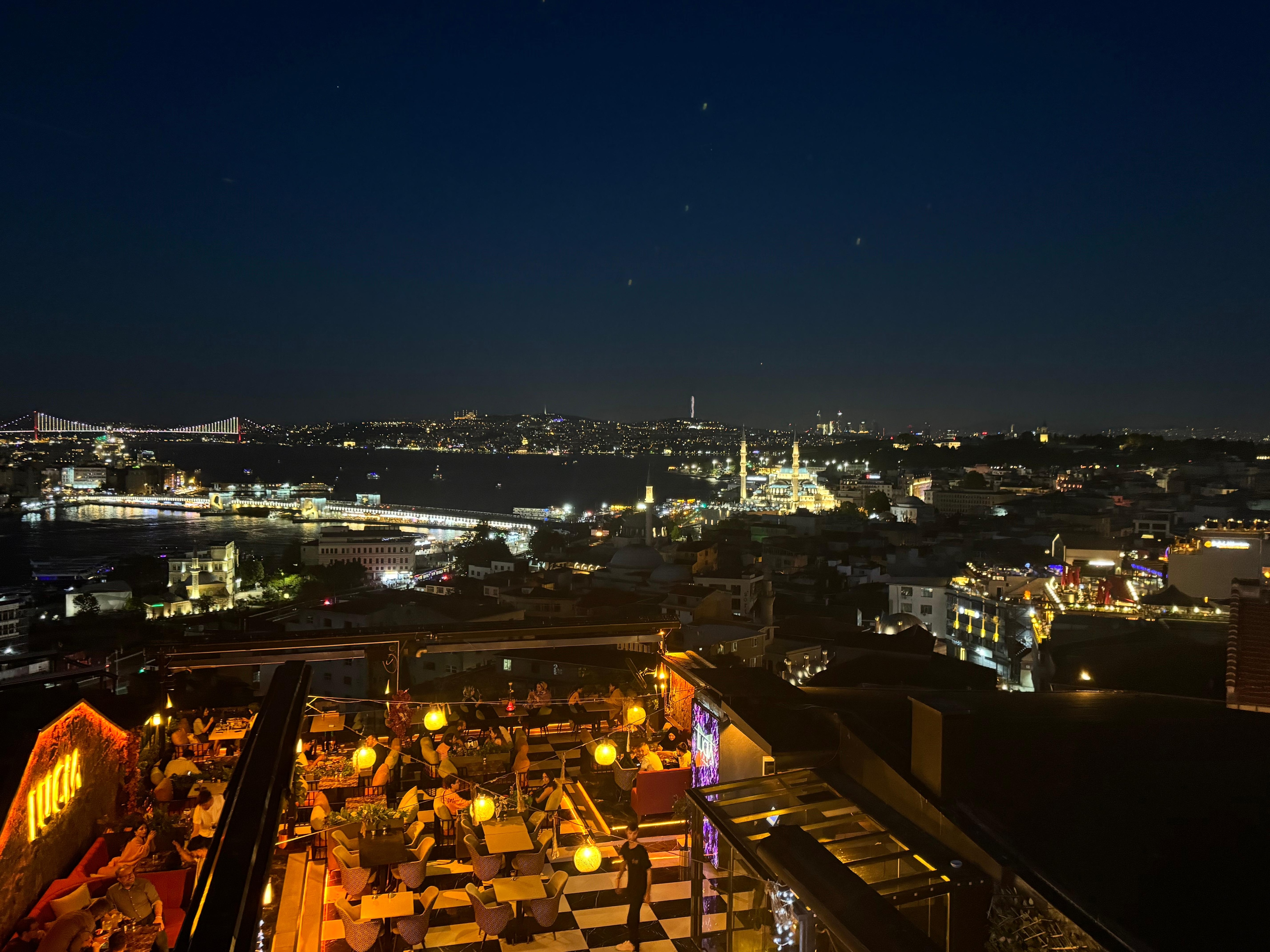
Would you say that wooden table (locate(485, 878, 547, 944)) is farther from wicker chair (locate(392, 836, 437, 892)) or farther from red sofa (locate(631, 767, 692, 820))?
red sofa (locate(631, 767, 692, 820))

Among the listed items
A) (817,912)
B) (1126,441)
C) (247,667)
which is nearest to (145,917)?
(817,912)

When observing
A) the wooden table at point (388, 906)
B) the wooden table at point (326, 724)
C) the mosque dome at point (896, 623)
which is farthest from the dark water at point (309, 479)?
the wooden table at point (388, 906)

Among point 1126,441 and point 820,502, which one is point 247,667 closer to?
point 820,502

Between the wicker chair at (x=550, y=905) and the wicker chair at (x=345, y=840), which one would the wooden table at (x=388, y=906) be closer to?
the wicker chair at (x=345, y=840)

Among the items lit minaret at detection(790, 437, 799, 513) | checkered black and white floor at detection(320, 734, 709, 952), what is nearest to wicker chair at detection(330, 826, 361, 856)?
checkered black and white floor at detection(320, 734, 709, 952)

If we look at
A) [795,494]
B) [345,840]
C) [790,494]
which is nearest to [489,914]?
[345,840]

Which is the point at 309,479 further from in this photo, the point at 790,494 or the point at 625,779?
the point at 625,779
